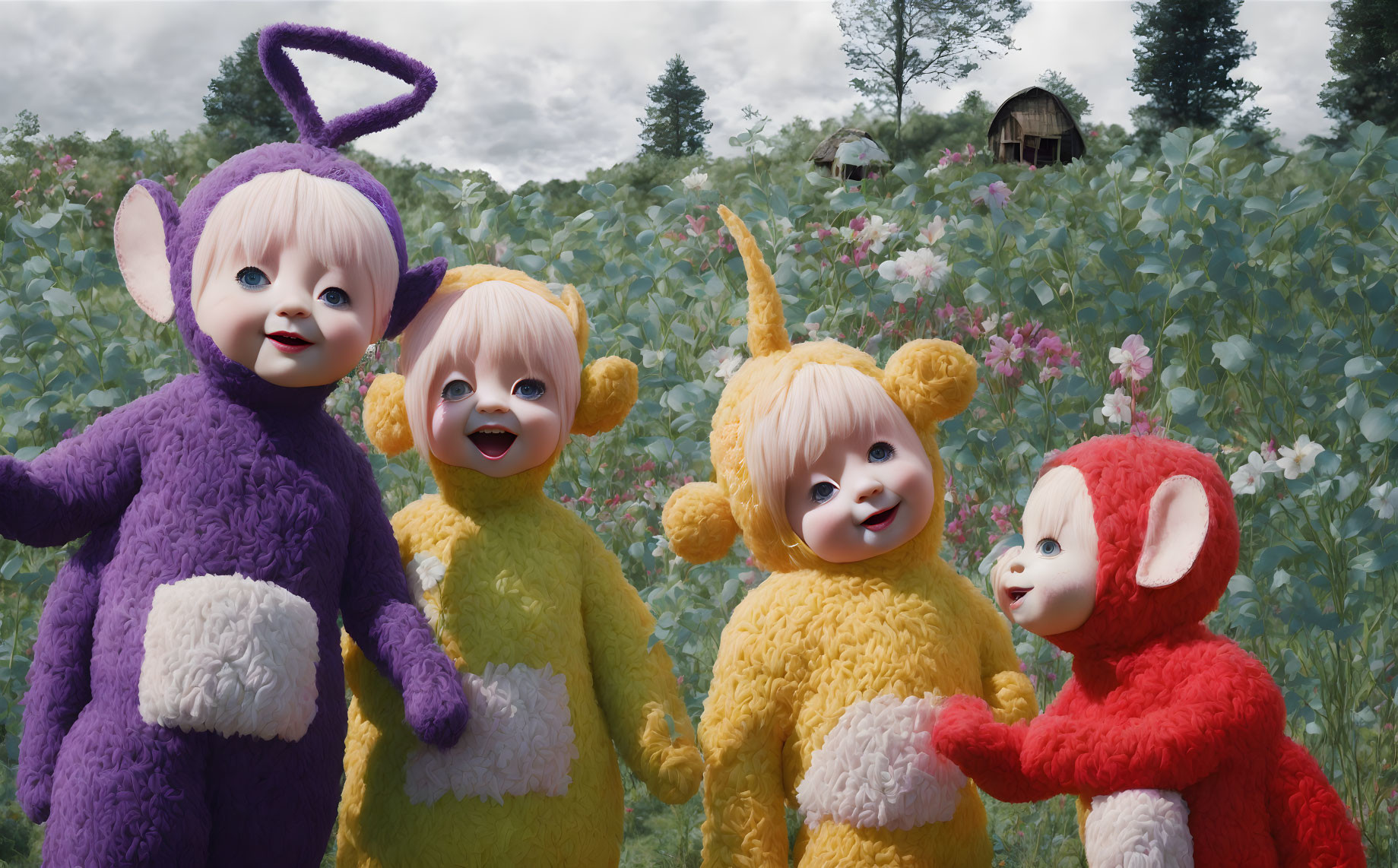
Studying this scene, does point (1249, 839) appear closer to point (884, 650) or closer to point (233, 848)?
point (884, 650)

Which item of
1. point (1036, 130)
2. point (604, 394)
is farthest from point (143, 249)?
point (1036, 130)

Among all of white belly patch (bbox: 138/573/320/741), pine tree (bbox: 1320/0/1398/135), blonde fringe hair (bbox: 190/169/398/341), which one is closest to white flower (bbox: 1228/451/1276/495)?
blonde fringe hair (bbox: 190/169/398/341)

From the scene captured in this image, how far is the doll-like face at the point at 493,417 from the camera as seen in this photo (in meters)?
1.91

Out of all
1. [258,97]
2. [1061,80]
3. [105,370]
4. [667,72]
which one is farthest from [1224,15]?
[105,370]

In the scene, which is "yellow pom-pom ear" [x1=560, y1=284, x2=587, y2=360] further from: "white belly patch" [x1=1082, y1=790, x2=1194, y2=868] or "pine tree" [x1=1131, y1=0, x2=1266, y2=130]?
"pine tree" [x1=1131, y1=0, x2=1266, y2=130]

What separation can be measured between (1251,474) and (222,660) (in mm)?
2151

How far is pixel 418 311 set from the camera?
1979 mm

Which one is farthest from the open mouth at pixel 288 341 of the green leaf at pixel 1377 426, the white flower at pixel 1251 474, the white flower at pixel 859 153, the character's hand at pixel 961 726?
the green leaf at pixel 1377 426

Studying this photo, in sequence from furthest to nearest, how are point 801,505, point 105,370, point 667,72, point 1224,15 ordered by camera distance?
point 667,72
point 1224,15
point 105,370
point 801,505

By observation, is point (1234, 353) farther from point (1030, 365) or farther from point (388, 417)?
point (388, 417)

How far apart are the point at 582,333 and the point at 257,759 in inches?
35.7

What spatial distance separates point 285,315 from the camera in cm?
173

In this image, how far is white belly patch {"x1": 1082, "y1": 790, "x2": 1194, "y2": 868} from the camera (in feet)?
5.26

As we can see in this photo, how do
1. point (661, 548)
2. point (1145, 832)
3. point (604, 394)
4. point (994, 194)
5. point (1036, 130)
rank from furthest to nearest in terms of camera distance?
1. point (1036, 130)
2. point (994, 194)
3. point (661, 548)
4. point (604, 394)
5. point (1145, 832)
